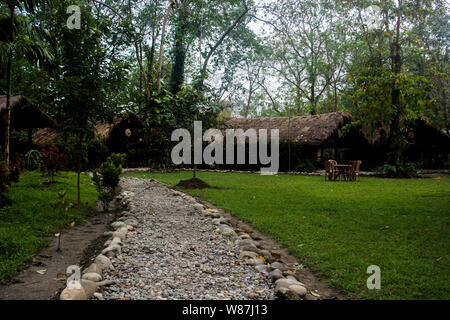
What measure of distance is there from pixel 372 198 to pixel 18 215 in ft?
24.2

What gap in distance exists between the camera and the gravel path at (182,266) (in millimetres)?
2831

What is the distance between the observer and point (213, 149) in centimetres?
2120

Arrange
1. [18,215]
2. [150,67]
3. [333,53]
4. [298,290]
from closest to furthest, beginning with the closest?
→ 1. [298,290]
2. [18,215]
3. [150,67]
4. [333,53]

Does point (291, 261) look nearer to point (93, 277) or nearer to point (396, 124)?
point (93, 277)

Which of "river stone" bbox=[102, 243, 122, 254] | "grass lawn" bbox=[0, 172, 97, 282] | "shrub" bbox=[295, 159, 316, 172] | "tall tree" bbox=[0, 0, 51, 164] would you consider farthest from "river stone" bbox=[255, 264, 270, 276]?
"shrub" bbox=[295, 159, 316, 172]

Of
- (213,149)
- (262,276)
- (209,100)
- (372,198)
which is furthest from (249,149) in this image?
(262,276)

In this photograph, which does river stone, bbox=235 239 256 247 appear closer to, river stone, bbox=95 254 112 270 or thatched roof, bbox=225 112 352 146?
river stone, bbox=95 254 112 270

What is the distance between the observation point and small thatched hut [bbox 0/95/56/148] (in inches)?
448

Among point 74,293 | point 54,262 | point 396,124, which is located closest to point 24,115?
point 54,262

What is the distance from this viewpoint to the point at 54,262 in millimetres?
3916

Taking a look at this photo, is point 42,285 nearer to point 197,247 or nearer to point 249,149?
point 197,247

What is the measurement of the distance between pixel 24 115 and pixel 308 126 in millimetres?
14684

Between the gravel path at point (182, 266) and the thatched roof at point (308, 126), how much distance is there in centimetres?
1352

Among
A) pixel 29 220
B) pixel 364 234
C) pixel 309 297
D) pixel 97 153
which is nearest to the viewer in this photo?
pixel 309 297
